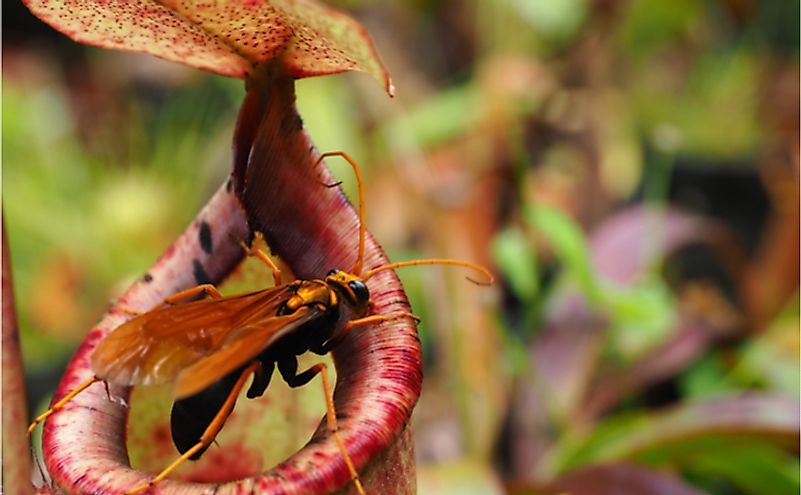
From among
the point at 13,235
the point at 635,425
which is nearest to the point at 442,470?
the point at 635,425

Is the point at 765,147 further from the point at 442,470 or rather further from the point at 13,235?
the point at 13,235

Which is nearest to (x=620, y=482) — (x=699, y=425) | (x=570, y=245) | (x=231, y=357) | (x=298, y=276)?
(x=699, y=425)

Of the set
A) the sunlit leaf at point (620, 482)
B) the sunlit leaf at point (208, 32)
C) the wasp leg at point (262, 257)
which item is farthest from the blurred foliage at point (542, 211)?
the sunlit leaf at point (208, 32)

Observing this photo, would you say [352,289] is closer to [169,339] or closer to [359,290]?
[359,290]

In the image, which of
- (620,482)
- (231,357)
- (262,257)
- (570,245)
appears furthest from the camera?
(570,245)

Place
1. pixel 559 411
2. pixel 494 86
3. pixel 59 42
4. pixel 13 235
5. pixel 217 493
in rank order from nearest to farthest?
pixel 217 493, pixel 559 411, pixel 494 86, pixel 13 235, pixel 59 42

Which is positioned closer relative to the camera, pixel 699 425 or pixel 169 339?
pixel 169 339
